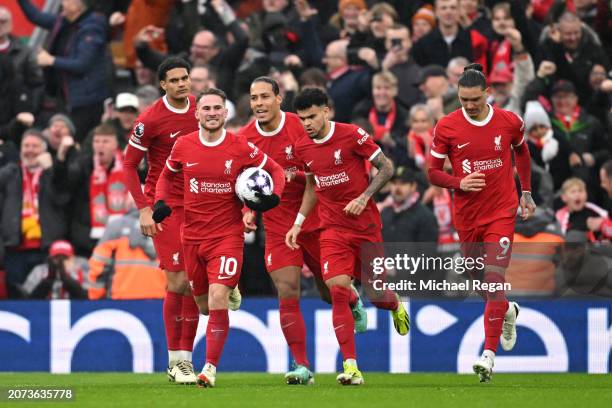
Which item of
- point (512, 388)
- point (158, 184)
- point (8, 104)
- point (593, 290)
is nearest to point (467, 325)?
point (593, 290)

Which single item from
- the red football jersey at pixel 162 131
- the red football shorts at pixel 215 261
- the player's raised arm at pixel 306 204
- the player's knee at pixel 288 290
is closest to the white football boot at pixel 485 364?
the player's knee at pixel 288 290

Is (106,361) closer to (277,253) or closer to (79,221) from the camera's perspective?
(79,221)

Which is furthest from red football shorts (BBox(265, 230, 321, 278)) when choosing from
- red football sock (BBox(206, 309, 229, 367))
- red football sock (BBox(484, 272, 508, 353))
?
red football sock (BBox(484, 272, 508, 353))

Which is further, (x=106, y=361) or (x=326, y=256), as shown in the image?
(x=106, y=361)

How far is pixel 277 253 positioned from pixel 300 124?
119 cm

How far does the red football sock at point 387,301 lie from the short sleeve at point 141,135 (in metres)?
2.55

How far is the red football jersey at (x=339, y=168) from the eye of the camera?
489 inches

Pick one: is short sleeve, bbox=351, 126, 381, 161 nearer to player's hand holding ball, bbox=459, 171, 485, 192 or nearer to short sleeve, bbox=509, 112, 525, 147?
player's hand holding ball, bbox=459, 171, 485, 192

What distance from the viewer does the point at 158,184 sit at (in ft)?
40.2

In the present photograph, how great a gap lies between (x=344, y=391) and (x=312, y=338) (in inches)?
151

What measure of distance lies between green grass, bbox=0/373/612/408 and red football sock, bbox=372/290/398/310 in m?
0.72

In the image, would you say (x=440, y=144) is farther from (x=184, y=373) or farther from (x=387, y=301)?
(x=184, y=373)

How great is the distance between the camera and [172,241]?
13.0 m

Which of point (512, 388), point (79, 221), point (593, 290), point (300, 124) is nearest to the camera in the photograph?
point (512, 388)
